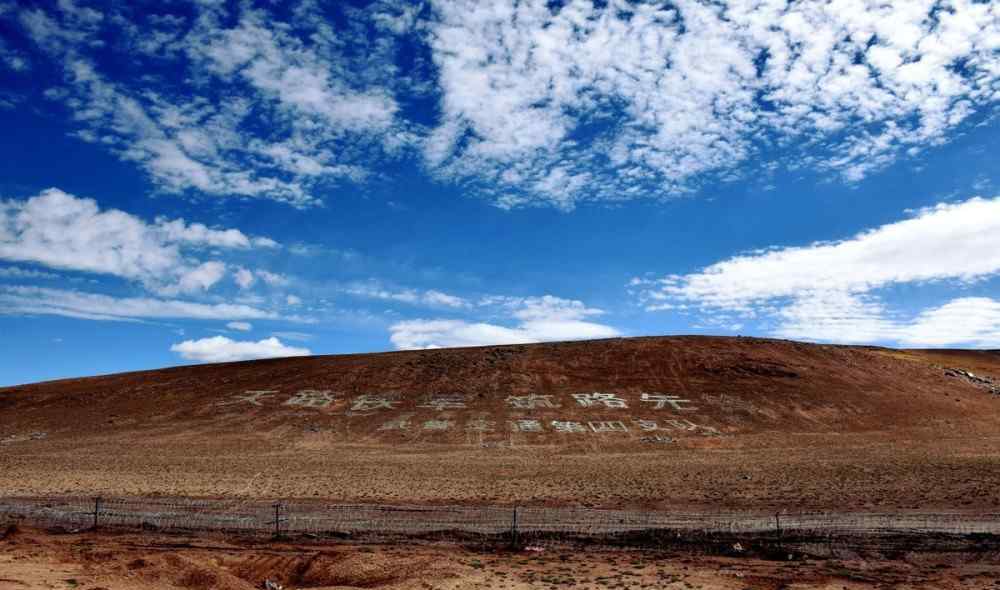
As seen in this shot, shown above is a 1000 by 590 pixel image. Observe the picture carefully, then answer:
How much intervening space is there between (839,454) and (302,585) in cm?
3582

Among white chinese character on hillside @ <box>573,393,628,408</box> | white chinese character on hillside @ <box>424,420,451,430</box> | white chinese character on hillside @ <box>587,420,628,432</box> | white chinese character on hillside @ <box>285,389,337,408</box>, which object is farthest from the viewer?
white chinese character on hillside @ <box>285,389,337,408</box>

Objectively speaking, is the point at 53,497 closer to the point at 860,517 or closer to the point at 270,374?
the point at 860,517

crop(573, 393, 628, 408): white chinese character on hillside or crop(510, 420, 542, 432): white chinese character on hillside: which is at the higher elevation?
crop(573, 393, 628, 408): white chinese character on hillside

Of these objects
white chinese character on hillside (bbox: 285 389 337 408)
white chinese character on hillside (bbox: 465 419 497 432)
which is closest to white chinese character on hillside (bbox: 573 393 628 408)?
white chinese character on hillside (bbox: 465 419 497 432)

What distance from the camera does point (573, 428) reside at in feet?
163

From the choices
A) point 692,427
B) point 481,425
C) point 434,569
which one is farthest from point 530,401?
point 434,569

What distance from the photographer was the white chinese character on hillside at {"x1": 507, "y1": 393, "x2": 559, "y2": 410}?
56.5 m

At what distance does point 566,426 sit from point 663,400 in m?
12.1

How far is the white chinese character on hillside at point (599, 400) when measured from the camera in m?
56.4

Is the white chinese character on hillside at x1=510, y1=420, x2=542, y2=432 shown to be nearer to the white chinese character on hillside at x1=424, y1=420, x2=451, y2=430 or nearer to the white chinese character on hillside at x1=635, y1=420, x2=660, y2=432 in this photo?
the white chinese character on hillside at x1=424, y1=420, x2=451, y2=430

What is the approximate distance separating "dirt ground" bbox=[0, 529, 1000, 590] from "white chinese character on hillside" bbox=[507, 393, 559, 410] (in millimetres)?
39006

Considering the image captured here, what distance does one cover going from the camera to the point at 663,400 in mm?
57688

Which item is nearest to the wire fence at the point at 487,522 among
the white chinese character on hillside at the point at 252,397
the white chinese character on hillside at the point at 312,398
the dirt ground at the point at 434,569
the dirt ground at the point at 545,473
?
the dirt ground at the point at 434,569

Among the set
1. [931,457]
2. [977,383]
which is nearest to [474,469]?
[931,457]
